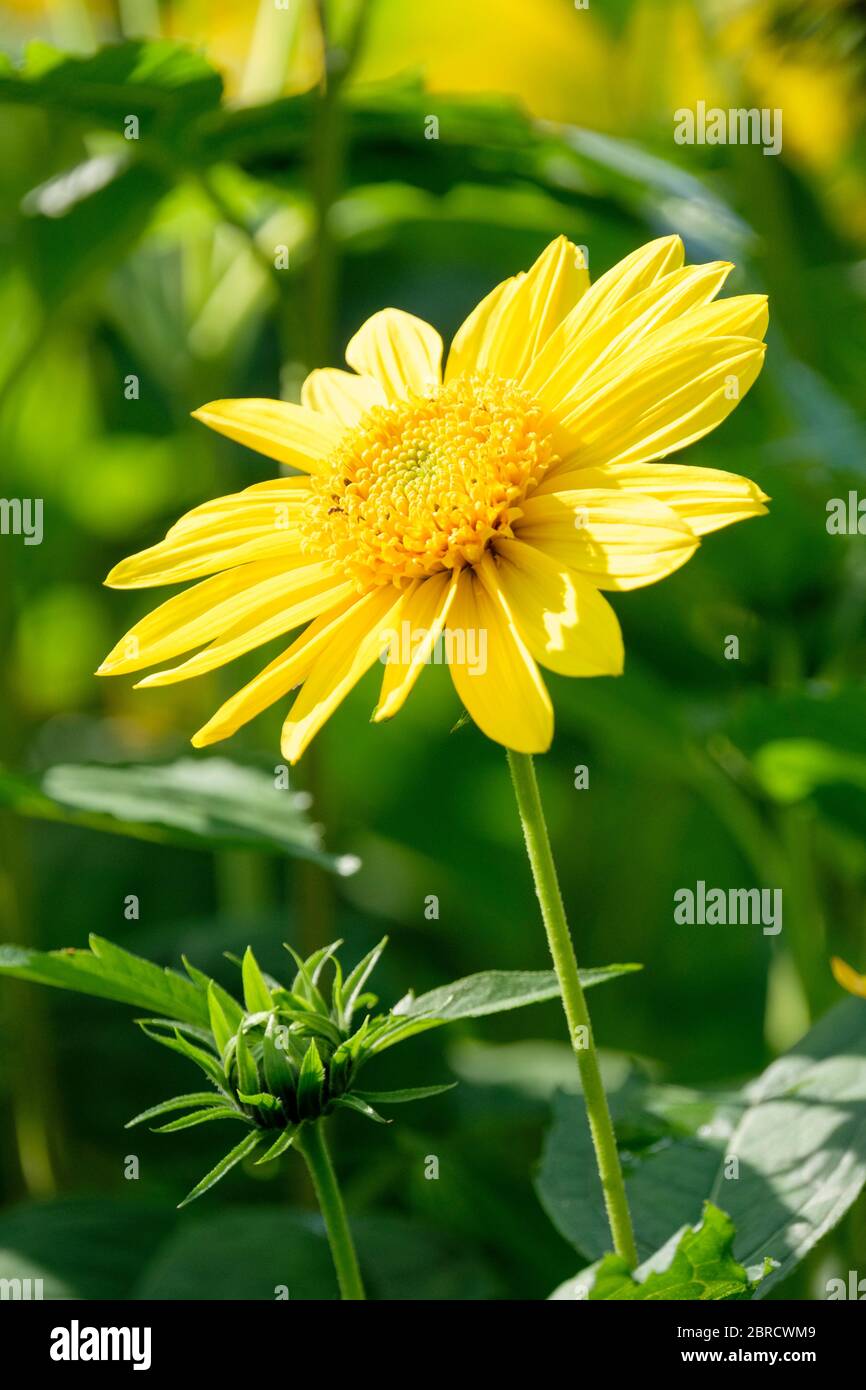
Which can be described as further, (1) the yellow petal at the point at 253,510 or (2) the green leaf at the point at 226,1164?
(1) the yellow petal at the point at 253,510

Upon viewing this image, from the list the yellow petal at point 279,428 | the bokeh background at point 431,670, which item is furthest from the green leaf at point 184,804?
the yellow petal at point 279,428

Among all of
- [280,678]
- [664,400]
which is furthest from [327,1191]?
[664,400]

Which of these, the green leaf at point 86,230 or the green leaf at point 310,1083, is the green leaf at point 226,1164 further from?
the green leaf at point 86,230

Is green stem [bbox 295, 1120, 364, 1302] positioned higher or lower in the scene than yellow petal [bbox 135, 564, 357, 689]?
lower

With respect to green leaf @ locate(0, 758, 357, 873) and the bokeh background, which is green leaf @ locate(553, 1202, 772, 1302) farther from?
the bokeh background

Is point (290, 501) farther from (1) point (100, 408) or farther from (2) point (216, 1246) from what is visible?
(1) point (100, 408)

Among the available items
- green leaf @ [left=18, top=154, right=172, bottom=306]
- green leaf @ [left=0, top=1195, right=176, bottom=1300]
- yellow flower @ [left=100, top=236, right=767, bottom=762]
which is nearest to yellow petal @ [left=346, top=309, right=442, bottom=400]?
yellow flower @ [left=100, top=236, right=767, bottom=762]
